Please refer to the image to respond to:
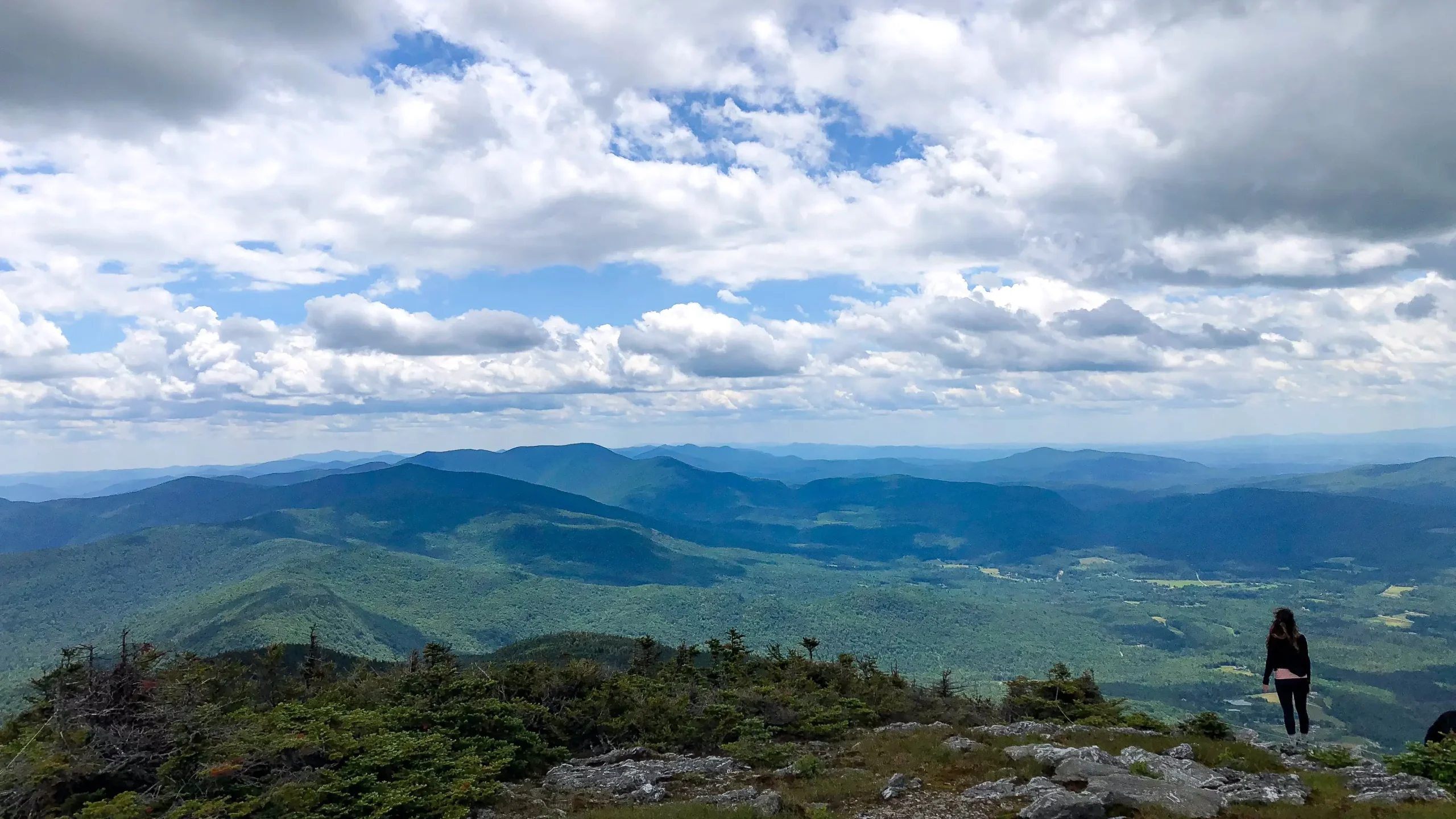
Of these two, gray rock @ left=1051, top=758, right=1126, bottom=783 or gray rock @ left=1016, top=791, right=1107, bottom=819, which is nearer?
gray rock @ left=1016, top=791, right=1107, bottom=819

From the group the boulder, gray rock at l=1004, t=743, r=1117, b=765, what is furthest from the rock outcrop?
gray rock at l=1004, t=743, r=1117, b=765

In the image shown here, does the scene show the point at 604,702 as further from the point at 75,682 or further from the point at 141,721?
the point at 75,682

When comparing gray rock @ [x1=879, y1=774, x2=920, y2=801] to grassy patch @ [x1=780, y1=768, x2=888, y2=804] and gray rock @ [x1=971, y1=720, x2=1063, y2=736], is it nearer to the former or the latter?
grassy patch @ [x1=780, y1=768, x2=888, y2=804]

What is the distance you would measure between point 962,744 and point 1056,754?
3259 millimetres

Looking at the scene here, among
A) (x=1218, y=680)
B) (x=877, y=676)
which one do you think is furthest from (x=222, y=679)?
(x=1218, y=680)

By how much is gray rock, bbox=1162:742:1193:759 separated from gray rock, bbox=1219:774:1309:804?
1.95m

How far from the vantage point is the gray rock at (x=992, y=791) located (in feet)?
52.3

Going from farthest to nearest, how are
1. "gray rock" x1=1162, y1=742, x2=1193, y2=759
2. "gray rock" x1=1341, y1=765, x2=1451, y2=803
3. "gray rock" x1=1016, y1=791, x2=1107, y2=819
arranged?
"gray rock" x1=1162, y1=742, x2=1193, y2=759 < "gray rock" x1=1341, y1=765, x2=1451, y2=803 < "gray rock" x1=1016, y1=791, x2=1107, y2=819

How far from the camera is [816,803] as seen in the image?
16109 millimetres

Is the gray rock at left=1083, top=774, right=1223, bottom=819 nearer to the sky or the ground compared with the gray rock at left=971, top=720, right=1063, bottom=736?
nearer to the sky

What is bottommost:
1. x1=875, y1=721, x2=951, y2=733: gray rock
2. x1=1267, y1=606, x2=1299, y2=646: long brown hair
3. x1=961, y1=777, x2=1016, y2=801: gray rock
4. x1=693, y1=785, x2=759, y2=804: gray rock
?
x1=875, y1=721, x2=951, y2=733: gray rock

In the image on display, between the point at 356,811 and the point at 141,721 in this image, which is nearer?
the point at 356,811

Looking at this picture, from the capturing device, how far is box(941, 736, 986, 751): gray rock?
20469 mm

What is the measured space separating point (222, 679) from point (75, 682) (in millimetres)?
11671
